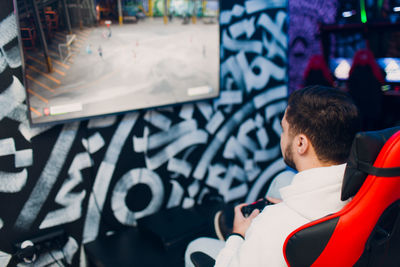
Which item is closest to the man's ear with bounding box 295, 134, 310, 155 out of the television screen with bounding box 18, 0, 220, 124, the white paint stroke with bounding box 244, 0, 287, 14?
the television screen with bounding box 18, 0, 220, 124

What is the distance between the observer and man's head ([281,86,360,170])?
118cm

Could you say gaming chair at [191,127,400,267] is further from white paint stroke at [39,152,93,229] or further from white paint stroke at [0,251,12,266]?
white paint stroke at [0,251,12,266]

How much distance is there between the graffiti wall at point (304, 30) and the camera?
8.82 feet

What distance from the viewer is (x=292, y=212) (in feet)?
3.67

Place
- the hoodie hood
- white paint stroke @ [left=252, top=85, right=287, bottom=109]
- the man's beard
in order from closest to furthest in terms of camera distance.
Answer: the hoodie hood → the man's beard → white paint stroke @ [left=252, top=85, right=287, bottom=109]

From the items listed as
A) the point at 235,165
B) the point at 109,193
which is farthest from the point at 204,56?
the point at 109,193

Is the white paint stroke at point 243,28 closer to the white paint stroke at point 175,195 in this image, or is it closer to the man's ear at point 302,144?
the white paint stroke at point 175,195

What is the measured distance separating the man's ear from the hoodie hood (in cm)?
11

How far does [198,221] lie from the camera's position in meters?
2.16

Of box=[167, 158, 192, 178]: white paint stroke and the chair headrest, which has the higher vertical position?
the chair headrest

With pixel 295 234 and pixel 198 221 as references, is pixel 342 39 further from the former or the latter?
pixel 295 234

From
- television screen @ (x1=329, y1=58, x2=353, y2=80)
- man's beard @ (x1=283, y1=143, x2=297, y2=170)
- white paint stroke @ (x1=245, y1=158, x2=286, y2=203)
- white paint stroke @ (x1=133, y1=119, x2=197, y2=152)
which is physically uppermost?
television screen @ (x1=329, y1=58, x2=353, y2=80)

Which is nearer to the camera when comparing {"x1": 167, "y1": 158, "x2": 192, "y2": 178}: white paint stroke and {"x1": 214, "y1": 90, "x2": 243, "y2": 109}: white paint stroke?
{"x1": 167, "y1": 158, "x2": 192, "y2": 178}: white paint stroke

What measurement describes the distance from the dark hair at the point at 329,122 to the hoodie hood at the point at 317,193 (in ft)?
0.33
